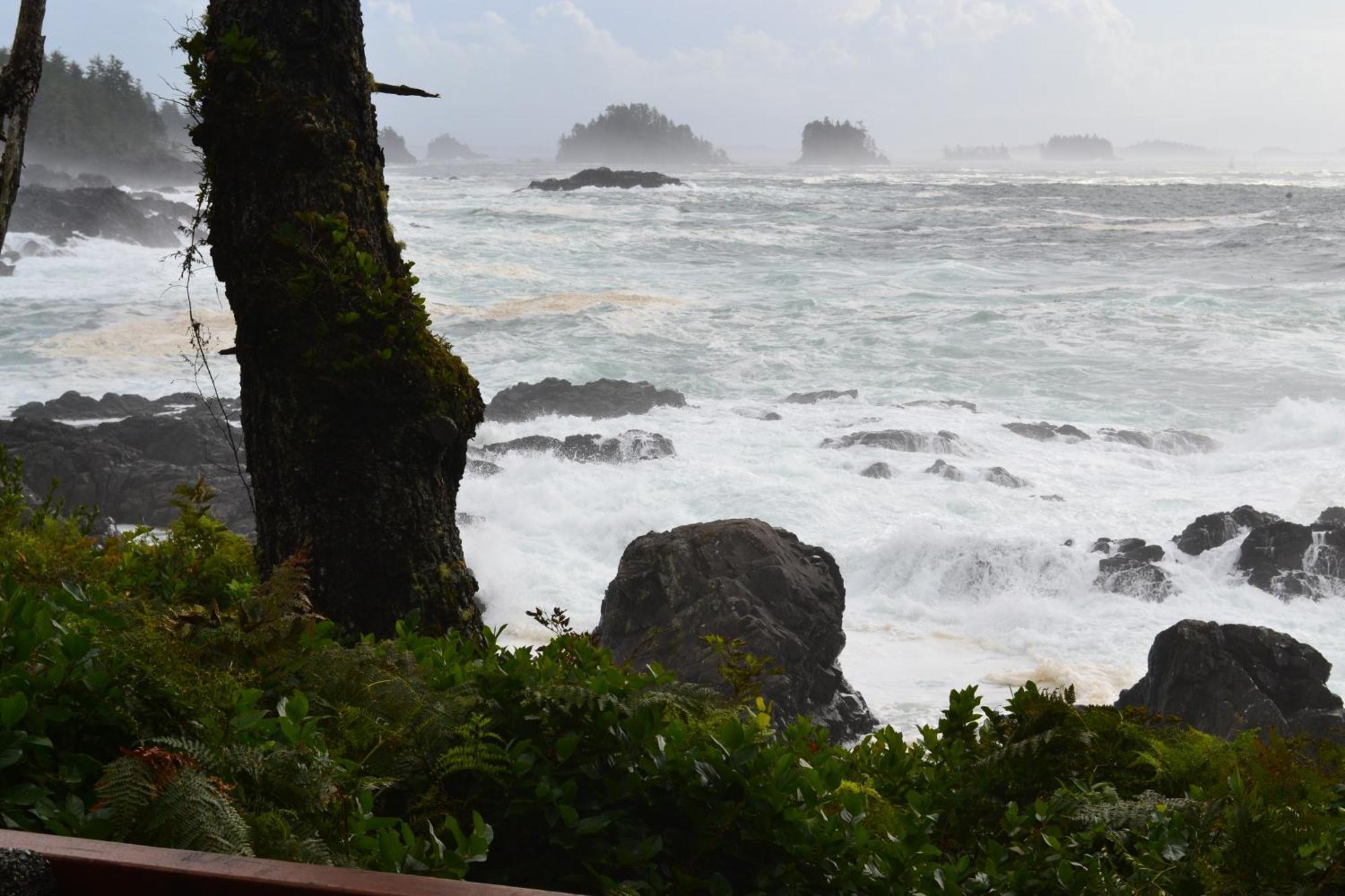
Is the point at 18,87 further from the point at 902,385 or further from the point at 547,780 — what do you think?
the point at 902,385

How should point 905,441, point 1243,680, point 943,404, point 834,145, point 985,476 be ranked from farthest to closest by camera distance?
point 834,145 → point 943,404 → point 905,441 → point 985,476 → point 1243,680

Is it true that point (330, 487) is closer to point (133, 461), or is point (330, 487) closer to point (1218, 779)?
point (1218, 779)

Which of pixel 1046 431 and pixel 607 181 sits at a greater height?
pixel 607 181

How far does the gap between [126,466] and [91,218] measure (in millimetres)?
32075

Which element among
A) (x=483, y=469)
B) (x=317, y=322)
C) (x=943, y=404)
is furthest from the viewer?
(x=943, y=404)

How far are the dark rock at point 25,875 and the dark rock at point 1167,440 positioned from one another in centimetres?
1783

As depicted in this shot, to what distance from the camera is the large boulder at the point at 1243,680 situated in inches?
307

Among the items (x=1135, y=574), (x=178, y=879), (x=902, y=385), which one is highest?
(x=178, y=879)

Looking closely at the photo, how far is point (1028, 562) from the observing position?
40.1 feet

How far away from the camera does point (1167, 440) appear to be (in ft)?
57.7

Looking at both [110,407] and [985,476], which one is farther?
[110,407]

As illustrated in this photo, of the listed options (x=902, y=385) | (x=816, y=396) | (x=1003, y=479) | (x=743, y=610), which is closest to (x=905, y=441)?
(x=1003, y=479)

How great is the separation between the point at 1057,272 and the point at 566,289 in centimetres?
1627

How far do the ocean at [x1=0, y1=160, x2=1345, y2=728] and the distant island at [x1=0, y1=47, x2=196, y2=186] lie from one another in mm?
36277
